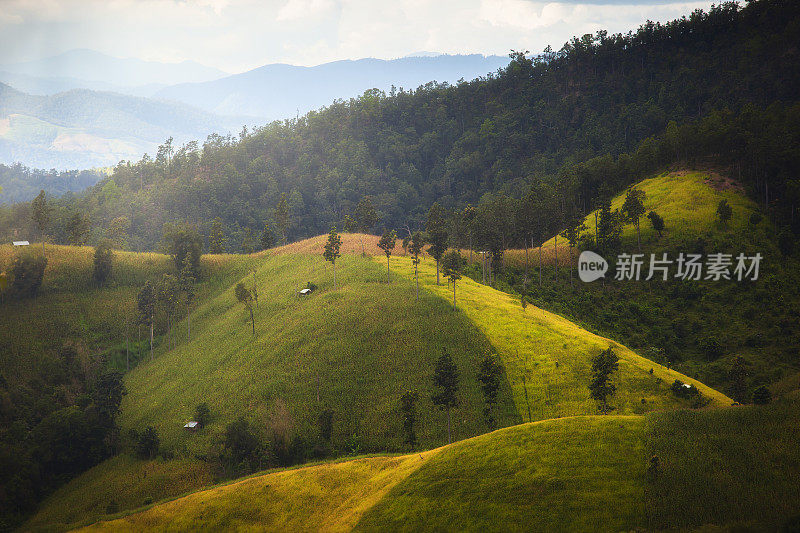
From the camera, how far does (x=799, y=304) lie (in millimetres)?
83562

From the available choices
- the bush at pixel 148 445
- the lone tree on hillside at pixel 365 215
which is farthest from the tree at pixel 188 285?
the lone tree on hillside at pixel 365 215

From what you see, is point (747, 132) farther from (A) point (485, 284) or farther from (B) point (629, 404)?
(B) point (629, 404)

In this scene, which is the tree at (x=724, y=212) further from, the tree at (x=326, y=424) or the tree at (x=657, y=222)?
the tree at (x=326, y=424)

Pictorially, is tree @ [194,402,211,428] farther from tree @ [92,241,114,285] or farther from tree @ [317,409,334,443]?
tree @ [92,241,114,285]

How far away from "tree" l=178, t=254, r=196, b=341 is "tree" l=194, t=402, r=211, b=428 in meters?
34.2

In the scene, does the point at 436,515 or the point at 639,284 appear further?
the point at 639,284

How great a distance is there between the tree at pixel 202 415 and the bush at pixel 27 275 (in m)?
57.5

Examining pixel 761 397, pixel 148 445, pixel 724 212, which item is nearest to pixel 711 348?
pixel 724 212

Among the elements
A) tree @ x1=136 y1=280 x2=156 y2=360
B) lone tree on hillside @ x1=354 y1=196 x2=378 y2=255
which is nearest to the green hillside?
tree @ x1=136 y1=280 x2=156 y2=360

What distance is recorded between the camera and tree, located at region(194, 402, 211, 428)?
67750 mm

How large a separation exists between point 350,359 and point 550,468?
128 ft

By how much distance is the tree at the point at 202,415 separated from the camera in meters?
67.8

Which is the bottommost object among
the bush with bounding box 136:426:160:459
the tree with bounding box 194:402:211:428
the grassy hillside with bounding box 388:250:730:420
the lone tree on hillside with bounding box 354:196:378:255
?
the bush with bounding box 136:426:160:459

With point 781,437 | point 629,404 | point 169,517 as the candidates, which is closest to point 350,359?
point 169,517
